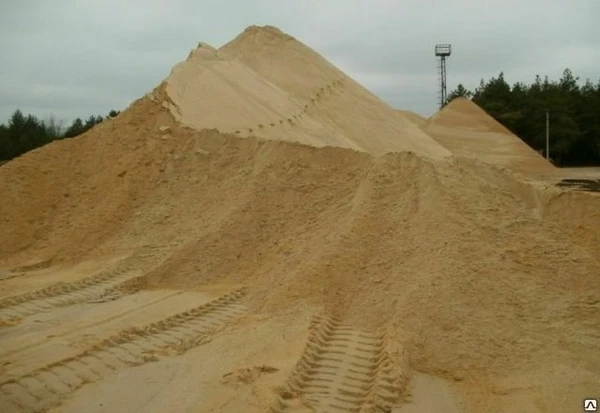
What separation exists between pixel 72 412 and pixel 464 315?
3256mm

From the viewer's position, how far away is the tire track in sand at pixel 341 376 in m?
4.51

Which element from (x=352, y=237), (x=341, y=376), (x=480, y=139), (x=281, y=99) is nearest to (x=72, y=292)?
(x=352, y=237)

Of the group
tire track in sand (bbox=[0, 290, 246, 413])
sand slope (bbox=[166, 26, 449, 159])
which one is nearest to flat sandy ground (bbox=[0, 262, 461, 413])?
tire track in sand (bbox=[0, 290, 246, 413])

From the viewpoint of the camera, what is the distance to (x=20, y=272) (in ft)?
28.3

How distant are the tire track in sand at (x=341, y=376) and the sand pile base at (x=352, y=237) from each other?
11.7 inches

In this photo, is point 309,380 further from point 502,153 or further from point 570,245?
point 502,153

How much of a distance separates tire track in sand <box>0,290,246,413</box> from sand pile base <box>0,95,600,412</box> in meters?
0.49

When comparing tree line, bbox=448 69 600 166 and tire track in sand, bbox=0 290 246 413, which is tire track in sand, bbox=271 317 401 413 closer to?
tire track in sand, bbox=0 290 246 413

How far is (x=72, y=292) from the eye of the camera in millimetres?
7430

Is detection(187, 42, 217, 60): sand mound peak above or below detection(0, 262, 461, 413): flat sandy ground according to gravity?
above

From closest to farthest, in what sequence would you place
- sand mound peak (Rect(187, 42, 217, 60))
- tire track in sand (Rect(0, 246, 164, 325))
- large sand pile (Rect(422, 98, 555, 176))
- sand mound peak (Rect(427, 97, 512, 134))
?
tire track in sand (Rect(0, 246, 164, 325))
sand mound peak (Rect(187, 42, 217, 60))
large sand pile (Rect(422, 98, 555, 176))
sand mound peak (Rect(427, 97, 512, 134))

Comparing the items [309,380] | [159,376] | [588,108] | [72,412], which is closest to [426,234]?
[309,380]

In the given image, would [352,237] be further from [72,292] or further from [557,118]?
[557,118]

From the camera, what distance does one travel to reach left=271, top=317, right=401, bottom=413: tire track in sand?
451 cm
